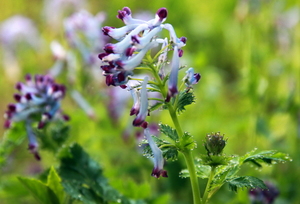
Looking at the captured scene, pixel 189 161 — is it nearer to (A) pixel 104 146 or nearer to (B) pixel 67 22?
(A) pixel 104 146

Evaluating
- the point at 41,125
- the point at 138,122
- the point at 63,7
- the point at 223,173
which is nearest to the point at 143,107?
the point at 138,122

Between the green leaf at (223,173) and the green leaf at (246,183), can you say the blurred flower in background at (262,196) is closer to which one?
the green leaf at (223,173)

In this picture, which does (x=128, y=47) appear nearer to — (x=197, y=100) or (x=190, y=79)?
(x=190, y=79)

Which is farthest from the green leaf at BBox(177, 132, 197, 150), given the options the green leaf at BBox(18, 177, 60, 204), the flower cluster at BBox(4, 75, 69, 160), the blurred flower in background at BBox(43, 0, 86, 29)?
the blurred flower in background at BBox(43, 0, 86, 29)

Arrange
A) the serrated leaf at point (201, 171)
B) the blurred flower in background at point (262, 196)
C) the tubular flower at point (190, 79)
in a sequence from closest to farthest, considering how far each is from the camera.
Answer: the tubular flower at point (190, 79) < the serrated leaf at point (201, 171) < the blurred flower in background at point (262, 196)

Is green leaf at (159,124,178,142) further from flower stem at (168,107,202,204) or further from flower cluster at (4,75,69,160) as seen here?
flower cluster at (4,75,69,160)

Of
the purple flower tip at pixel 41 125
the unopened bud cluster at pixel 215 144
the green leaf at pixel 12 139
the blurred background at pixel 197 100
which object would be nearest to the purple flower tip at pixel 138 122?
the unopened bud cluster at pixel 215 144
